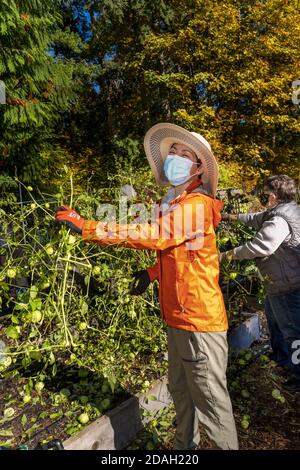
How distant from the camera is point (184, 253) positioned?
7.29 ft

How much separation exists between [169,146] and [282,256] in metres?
1.44

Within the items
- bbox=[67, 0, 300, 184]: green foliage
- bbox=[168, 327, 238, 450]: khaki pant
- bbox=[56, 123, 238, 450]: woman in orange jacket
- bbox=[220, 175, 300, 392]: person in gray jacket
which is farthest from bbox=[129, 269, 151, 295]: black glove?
bbox=[67, 0, 300, 184]: green foliage

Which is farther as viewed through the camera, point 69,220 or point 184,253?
point 184,253

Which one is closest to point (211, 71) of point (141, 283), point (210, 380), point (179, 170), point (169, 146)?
point (169, 146)

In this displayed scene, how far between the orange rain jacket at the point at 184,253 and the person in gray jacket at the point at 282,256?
980 mm

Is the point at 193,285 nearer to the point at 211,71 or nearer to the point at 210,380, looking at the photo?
the point at 210,380

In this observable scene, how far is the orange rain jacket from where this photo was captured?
6.88ft

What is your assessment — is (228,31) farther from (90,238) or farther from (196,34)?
(90,238)

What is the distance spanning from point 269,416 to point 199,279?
162cm

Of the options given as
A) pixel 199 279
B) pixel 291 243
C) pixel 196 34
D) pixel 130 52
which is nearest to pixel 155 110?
pixel 130 52

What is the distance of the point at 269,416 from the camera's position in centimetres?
316

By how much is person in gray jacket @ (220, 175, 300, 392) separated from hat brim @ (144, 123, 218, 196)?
2.81ft

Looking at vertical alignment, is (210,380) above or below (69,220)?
below

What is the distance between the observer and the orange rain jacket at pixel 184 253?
2.10 metres
